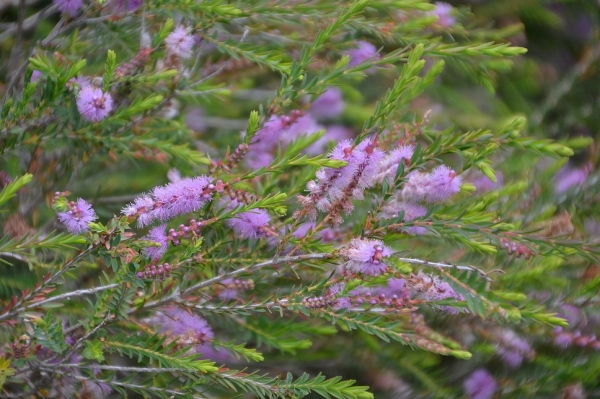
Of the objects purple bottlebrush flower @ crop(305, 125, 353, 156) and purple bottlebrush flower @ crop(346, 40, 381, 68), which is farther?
purple bottlebrush flower @ crop(305, 125, 353, 156)

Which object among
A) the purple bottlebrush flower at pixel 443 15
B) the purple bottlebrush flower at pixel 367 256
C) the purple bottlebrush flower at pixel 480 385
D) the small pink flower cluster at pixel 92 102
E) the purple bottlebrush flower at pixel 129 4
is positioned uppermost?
the purple bottlebrush flower at pixel 129 4

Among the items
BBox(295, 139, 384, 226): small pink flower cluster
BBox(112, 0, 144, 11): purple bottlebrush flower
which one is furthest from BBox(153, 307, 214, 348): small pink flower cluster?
BBox(112, 0, 144, 11): purple bottlebrush flower

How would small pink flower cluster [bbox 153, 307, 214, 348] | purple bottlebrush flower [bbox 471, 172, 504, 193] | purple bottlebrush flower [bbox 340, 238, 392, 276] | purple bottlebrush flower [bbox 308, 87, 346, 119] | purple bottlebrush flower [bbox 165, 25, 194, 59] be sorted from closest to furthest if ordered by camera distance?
purple bottlebrush flower [bbox 340, 238, 392, 276] → small pink flower cluster [bbox 153, 307, 214, 348] → purple bottlebrush flower [bbox 165, 25, 194, 59] → purple bottlebrush flower [bbox 471, 172, 504, 193] → purple bottlebrush flower [bbox 308, 87, 346, 119]

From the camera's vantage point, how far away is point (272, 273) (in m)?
1.16

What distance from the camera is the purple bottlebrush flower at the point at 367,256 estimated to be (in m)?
0.87

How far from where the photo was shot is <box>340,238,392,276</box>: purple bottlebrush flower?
0.87 metres

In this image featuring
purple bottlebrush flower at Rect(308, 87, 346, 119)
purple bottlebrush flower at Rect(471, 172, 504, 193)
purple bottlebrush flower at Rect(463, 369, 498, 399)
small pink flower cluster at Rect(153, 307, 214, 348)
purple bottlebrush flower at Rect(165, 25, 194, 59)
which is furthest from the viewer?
purple bottlebrush flower at Rect(308, 87, 346, 119)

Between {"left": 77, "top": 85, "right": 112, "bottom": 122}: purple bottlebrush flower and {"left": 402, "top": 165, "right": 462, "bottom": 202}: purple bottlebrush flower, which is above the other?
{"left": 77, "top": 85, "right": 112, "bottom": 122}: purple bottlebrush flower

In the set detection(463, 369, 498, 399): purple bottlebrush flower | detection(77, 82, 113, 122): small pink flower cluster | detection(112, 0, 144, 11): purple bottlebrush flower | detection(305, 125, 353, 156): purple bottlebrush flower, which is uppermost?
detection(112, 0, 144, 11): purple bottlebrush flower

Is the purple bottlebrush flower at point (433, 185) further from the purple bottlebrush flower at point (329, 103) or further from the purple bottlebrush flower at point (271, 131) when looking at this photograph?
the purple bottlebrush flower at point (329, 103)

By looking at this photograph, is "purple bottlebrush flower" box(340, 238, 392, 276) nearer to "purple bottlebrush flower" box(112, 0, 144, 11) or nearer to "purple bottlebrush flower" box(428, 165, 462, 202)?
"purple bottlebrush flower" box(428, 165, 462, 202)

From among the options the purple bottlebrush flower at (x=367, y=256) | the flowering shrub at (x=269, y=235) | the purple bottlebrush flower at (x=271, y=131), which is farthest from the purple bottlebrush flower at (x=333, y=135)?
the purple bottlebrush flower at (x=367, y=256)

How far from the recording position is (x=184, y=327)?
3.51 ft

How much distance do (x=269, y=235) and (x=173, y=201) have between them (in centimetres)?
17
